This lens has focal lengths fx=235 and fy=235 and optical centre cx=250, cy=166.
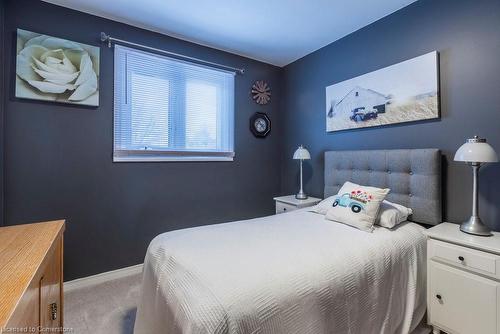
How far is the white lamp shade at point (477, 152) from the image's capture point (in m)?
1.46

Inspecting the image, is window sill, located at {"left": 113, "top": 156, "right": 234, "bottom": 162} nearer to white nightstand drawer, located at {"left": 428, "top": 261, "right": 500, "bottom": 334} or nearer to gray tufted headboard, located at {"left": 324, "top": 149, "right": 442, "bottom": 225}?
gray tufted headboard, located at {"left": 324, "top": 149, "right": 442, "bottom": 225}

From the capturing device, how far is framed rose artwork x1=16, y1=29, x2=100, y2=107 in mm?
1866

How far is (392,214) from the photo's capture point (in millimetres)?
1758

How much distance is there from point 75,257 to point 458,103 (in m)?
3.43

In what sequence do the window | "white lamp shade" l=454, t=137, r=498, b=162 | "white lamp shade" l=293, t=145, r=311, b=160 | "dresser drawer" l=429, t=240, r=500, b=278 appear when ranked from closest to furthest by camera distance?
"dresser drawer" l=429, t=240, r=500, b=278 < "white lamp shade" l=454, t=137, r=498, b=162 < the window < "white lamp shade" l=293, t=145, r=311, b=160

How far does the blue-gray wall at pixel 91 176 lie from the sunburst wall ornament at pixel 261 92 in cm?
44

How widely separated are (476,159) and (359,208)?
753 millimetres

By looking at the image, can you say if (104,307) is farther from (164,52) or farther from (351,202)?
(164,52)

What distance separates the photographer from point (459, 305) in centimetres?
143

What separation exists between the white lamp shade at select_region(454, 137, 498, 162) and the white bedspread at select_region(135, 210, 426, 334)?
611mm

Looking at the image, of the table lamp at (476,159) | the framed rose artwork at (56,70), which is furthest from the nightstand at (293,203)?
the framed rose artwork at (56,70)

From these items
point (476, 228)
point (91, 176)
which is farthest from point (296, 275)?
point (91, 176)

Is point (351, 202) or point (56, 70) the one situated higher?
point (56, 70)

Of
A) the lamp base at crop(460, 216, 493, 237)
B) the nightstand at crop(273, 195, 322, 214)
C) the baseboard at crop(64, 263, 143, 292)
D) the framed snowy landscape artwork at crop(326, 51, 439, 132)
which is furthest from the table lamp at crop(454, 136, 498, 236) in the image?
the baseboard at crop(64, 263, 143, 292)
